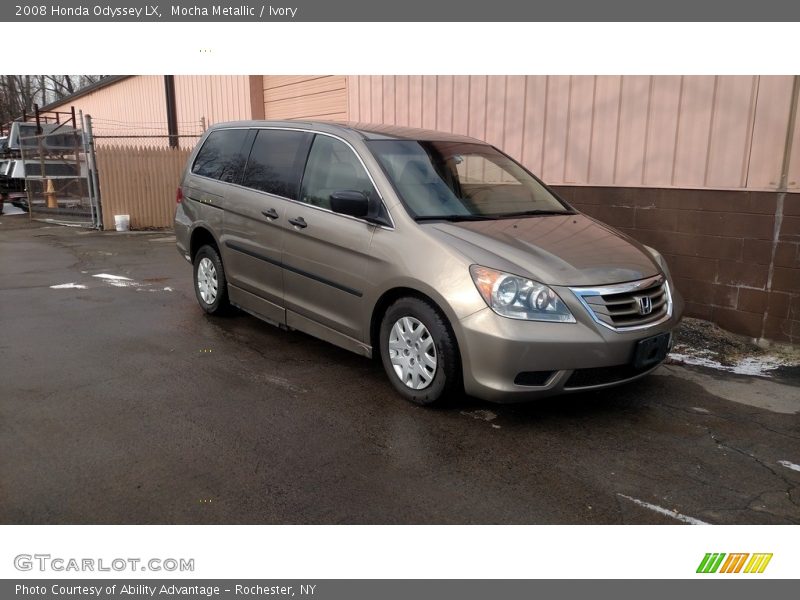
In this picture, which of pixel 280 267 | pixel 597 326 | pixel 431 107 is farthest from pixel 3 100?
pixel 597 326

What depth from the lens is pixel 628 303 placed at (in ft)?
12.9

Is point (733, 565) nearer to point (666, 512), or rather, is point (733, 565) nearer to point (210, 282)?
point (666, 512)

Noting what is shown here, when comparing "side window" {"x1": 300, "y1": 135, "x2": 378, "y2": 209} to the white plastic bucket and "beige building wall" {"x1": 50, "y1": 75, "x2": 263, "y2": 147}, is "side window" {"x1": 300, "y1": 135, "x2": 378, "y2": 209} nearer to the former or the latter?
"beige building wall" {"x1": 50, "y1": 75, "x2": 263, "y2": 147}

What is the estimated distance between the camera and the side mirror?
4.33 meters

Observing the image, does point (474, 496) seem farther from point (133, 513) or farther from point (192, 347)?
point (192, 347)

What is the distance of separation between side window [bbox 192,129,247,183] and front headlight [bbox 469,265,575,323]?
3.01 meters

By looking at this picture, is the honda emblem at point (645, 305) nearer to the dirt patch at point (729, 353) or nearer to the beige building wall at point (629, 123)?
the dirt patch at point (729, 353)

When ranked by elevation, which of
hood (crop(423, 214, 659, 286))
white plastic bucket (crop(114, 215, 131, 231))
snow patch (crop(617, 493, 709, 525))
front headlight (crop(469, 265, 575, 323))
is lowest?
white plastic bucket (crop(114, 215, 131, 231))

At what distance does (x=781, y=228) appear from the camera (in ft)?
18.4

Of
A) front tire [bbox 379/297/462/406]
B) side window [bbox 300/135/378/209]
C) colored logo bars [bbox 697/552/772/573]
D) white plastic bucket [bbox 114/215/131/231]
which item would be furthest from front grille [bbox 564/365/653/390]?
white plastic bucket [bbox 114/215/131/231]

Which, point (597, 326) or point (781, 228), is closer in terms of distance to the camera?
point (597, 326)

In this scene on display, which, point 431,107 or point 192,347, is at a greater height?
point 431,107

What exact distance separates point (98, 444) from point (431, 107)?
22.0 feet

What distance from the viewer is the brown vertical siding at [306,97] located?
11305mm
